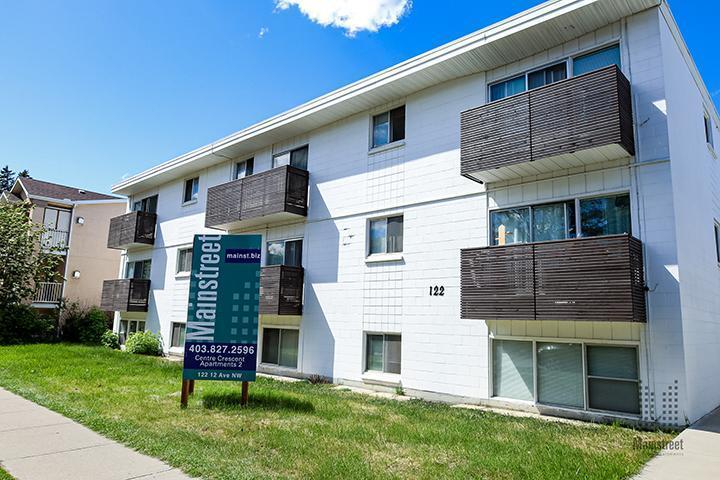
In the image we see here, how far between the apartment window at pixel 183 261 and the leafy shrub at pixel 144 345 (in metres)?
2.91

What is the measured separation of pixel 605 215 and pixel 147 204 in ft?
69.2

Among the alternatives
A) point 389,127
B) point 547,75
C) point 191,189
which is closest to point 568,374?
point 547,75

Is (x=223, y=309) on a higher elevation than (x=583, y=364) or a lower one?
higher

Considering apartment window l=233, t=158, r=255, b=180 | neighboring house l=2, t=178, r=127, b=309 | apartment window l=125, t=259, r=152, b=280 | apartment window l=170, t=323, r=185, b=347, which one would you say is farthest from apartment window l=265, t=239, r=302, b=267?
neighboring house l=2, t=178, r=127, b=309

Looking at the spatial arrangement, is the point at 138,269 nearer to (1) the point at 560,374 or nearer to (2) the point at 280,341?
(2) the point at 280,341

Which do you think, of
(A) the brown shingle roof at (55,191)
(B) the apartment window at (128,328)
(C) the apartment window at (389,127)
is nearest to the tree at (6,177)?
(A) the brown shingle roof at (55,191)

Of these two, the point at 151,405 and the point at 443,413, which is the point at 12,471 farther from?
the point at 443,413

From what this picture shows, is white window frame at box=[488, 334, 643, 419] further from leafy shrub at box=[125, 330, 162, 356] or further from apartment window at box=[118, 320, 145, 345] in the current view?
apartment window at box=[118, 320, 145, 345]

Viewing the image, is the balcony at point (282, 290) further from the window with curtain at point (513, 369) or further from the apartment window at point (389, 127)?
the window with curtain at point (513, 369)

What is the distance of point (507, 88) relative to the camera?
11203 millimetres

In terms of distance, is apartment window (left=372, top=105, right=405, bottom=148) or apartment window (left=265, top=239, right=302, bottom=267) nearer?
apartment window (left=372, top=105, right=405, bottom=148)

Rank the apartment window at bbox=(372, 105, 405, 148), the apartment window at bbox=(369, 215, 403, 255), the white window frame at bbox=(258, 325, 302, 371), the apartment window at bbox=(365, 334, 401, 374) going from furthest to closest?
the white window frame at bbox=(258, 325, 302, 371) → the apartment window at bbox=(372, 105, 405, 148) → the apartment window at bbox=(369, 215, 403, 255) → the apartment window at bbox=(365, 334, 401, 374)

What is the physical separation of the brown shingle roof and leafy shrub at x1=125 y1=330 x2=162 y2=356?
13927mm

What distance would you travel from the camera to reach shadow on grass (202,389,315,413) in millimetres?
9068
